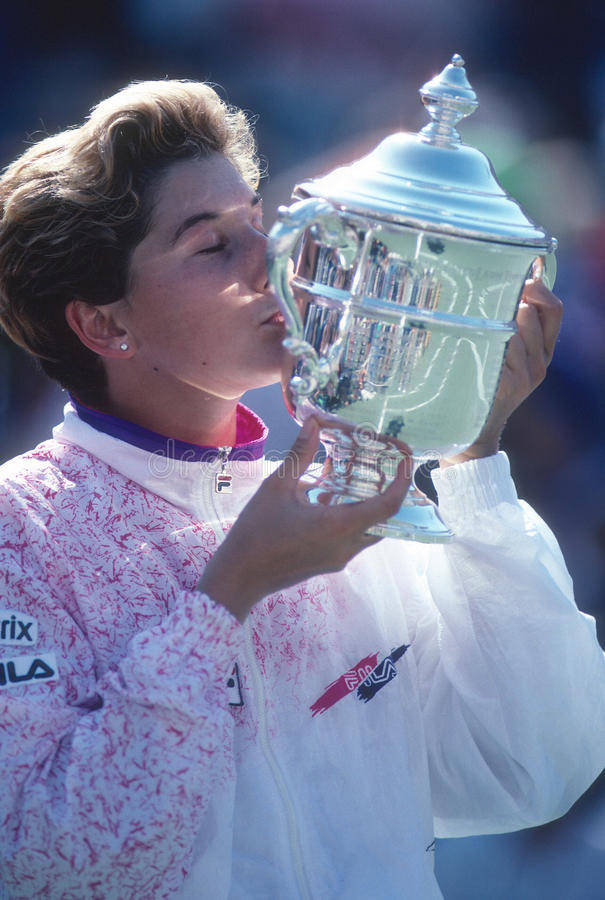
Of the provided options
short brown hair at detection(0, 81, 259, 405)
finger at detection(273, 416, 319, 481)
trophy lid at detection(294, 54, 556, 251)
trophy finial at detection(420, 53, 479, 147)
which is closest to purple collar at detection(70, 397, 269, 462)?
short brown hair at detection(0, 81, 259, 405)

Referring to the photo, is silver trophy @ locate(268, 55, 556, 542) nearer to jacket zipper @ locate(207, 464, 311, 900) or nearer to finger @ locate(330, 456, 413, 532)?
finger @ locate(330, 456, 413, 532)

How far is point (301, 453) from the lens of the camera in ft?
3.72

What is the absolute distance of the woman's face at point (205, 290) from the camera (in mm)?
1297

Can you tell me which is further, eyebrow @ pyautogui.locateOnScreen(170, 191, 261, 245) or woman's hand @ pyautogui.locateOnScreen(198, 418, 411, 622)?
eyebrow @ pyautogui.locateOnScreen(170, 191, 261, 245)

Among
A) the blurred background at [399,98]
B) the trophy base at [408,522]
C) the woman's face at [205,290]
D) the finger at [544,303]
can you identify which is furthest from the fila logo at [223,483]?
the blurred background at [399,98]

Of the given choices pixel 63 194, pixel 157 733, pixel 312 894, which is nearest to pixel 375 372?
pixel 157 733

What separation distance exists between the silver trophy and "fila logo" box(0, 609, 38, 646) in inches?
14.6

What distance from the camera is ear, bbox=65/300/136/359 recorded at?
1.42 m

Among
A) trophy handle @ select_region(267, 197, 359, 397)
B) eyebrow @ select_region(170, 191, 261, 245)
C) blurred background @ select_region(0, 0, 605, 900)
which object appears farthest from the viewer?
blurred background @ select_region(0, 0, 605, 900)

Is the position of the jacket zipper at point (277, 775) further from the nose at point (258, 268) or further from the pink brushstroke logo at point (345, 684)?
the nose at point (258, 268)

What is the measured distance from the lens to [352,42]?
11.1 ft

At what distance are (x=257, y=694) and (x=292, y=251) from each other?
59 centimetres

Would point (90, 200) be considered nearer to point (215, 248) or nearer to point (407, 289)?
point (215, 248)

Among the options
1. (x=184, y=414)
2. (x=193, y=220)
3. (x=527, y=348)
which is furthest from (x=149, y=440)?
(x=527, y=348)
